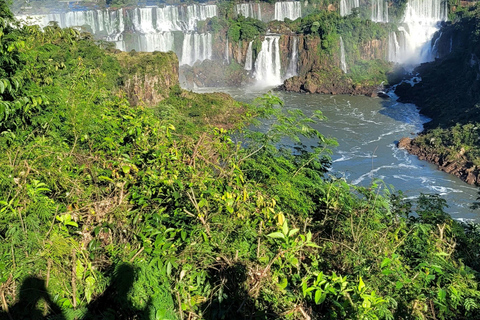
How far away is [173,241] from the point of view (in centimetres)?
257

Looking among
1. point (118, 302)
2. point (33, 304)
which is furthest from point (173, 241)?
point (33, 304)

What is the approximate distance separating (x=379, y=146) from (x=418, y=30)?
26.5 m

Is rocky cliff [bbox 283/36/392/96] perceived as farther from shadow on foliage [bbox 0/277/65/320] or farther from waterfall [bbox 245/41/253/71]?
shadow on foliage [bbox 0/277/65/320]

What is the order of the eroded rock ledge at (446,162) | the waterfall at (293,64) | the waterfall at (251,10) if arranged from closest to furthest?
the eroded rock ledge at (446,162), the waterfall at (293,64), the waterfall at (251,10)

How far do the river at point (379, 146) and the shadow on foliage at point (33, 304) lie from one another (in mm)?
9725

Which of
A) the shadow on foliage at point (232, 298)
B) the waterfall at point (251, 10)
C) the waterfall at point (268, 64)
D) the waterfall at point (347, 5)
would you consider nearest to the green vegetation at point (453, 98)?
the waterfall at point (347, 5)

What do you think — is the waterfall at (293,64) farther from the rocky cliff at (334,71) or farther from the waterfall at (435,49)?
the waterfall at (435,49)

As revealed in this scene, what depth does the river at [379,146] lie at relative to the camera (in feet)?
53.3

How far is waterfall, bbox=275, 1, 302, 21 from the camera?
1665 inches

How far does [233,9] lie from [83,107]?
39.0m

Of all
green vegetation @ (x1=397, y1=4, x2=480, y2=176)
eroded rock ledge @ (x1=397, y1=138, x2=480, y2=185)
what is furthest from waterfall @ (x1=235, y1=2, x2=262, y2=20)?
eroded rock ledge @ (x1=397, y1=138, x2=480, y2=185)

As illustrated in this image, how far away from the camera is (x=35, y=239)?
2.27m

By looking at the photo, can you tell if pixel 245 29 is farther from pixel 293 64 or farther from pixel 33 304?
pixel 33 304

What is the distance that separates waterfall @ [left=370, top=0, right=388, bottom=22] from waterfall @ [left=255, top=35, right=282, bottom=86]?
13488 millimetres
